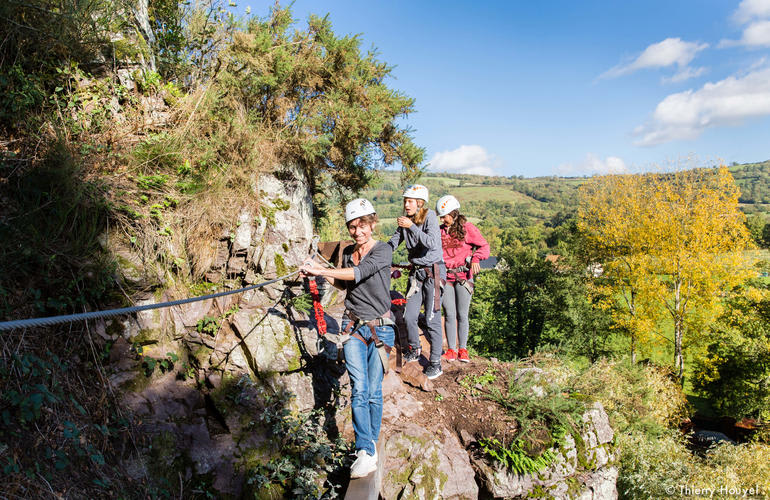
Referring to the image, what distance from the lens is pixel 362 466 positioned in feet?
12.0

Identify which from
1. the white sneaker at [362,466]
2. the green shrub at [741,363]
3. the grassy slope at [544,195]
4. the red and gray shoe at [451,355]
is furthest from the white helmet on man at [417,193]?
the grassy slope at [544,195]

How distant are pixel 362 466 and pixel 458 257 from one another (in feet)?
11.2

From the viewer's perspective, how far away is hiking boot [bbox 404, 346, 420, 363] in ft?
19.8

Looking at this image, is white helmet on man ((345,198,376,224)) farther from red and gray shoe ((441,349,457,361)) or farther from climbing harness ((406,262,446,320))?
red and gray shoe ((441,349,457,361))

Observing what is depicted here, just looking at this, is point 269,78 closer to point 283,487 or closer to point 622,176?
point 283,487

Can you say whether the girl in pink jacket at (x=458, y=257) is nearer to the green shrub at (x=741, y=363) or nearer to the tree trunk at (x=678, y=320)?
the green shrub at (x=741, y=363)

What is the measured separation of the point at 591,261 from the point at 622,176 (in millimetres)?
7909

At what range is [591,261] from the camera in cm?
3306

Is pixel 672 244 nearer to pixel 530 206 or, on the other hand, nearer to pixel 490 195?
pixel 530 206

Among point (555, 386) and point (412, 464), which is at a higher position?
point (555, 386)

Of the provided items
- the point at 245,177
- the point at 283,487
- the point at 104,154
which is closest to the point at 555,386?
the point at 283,487

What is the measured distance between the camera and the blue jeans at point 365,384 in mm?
3709

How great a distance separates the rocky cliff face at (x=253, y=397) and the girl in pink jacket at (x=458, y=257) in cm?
117

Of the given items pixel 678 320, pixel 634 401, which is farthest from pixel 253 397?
pixel 678 320
